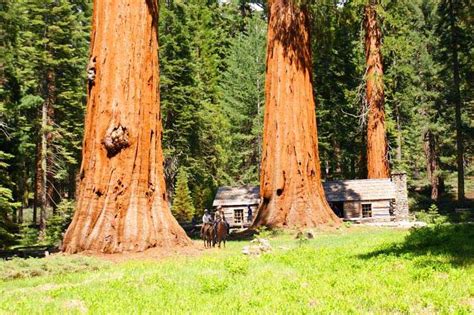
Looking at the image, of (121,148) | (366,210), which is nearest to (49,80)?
(366,210)

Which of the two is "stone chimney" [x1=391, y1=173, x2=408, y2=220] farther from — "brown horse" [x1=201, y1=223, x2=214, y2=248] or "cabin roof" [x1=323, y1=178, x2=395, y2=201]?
"brown horse" [x1=201, y1=223, x2=214, y2=248]

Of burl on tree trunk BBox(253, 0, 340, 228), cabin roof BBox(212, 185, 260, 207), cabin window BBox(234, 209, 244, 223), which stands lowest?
cabin window BBox(234, 209, 244, 223)

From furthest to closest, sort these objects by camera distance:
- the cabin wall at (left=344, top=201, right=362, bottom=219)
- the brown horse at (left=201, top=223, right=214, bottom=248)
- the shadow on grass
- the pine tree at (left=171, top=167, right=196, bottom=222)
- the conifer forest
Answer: the pine tree at (left=171, top=167, right=196, bottom=222)
the cabin wall at (left=344, top=201, right=362, bottom=219)
the brown horse at (left=201, top=223, right=214, bottom=248)
the conifer forest
the shadow on grass

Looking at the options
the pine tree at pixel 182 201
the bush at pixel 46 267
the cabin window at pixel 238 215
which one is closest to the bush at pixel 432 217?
the cabin window at pixel 238 215

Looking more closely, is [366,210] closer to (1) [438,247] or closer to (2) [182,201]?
(2) [182,201]

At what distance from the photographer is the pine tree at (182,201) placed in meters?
43.7

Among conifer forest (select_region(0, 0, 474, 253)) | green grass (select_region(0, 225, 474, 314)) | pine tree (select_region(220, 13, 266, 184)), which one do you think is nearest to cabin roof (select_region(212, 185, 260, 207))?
conifer forest (select_region(0, 0, 474, 253))

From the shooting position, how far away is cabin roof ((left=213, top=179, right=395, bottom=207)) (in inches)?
1186

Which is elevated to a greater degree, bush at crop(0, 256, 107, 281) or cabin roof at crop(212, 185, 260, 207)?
cabin roof at crop(212, 185, 260, 207)

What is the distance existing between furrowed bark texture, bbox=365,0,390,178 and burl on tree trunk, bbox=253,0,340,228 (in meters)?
10.1

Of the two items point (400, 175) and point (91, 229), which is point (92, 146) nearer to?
point (91, 229)

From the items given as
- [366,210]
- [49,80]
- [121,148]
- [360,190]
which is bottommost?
[366,210]

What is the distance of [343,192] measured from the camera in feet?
104

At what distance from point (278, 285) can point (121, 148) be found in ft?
23.4
